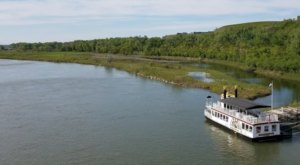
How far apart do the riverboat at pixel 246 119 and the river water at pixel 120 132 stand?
2.76 feet

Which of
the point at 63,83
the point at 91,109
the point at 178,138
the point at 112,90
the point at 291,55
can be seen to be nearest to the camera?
the point at 178,138

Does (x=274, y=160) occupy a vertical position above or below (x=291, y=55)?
below

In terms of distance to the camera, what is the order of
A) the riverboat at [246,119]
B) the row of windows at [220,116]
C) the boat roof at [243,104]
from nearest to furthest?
the riverboat at [246,119] < the boat roof at [243,104] < the row of windows at [220,116]

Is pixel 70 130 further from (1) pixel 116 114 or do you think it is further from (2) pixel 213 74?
(2) pixel 213 74

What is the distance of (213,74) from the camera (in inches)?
3553

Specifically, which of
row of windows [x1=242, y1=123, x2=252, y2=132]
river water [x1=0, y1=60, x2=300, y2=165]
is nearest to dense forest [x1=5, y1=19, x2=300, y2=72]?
river water [x1=0, y1=60, x2=300, y2=165]

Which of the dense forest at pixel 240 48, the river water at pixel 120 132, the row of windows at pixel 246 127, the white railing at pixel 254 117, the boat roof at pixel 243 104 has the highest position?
the dense forest at pixel 240 48

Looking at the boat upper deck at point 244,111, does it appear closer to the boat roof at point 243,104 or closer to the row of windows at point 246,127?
Result: the boat roof at point 243,104

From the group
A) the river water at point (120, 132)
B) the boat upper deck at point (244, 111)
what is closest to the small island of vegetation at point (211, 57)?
the river water at point (120, 132)

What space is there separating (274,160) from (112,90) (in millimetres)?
39520

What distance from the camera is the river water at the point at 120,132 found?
36781mm

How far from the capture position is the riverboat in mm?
40312

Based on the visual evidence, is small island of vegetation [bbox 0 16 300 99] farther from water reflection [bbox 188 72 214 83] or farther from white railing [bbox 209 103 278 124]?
white railing [bbox 209 103 278 124]

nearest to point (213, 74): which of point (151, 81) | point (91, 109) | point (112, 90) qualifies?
point (151, 81)
